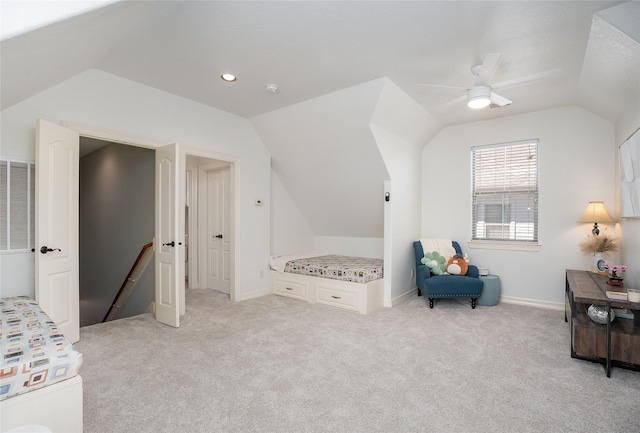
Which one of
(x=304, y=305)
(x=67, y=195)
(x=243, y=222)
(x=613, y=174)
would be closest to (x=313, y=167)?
(x=243, y=222)

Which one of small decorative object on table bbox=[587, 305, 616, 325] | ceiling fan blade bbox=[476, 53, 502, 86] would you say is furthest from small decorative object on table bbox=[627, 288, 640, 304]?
ceiling fan blade bbox=[476, 53, 502, 86]

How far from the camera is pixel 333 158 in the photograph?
4691mm

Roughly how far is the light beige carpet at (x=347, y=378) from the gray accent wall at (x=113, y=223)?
140 cm

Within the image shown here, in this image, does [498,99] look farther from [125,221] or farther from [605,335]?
[125,221]

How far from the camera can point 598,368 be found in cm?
263

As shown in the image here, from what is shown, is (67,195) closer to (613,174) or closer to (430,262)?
(430,262)

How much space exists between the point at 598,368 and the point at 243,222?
4.15 meters

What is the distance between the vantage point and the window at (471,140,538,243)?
4562 mm

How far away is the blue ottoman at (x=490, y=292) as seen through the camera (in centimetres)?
441

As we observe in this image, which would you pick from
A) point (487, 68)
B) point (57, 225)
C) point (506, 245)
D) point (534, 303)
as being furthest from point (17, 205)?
point (534, 303)

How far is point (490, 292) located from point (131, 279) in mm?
5146

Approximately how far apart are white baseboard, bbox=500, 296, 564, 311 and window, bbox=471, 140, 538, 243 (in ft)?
2.72

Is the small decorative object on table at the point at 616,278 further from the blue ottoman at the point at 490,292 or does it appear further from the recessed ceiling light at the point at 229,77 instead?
the recessed ceiling light at the point at 229,77

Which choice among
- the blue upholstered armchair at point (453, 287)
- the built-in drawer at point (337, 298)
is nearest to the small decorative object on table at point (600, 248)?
the blue upholstered armchair at point (453, 287)
